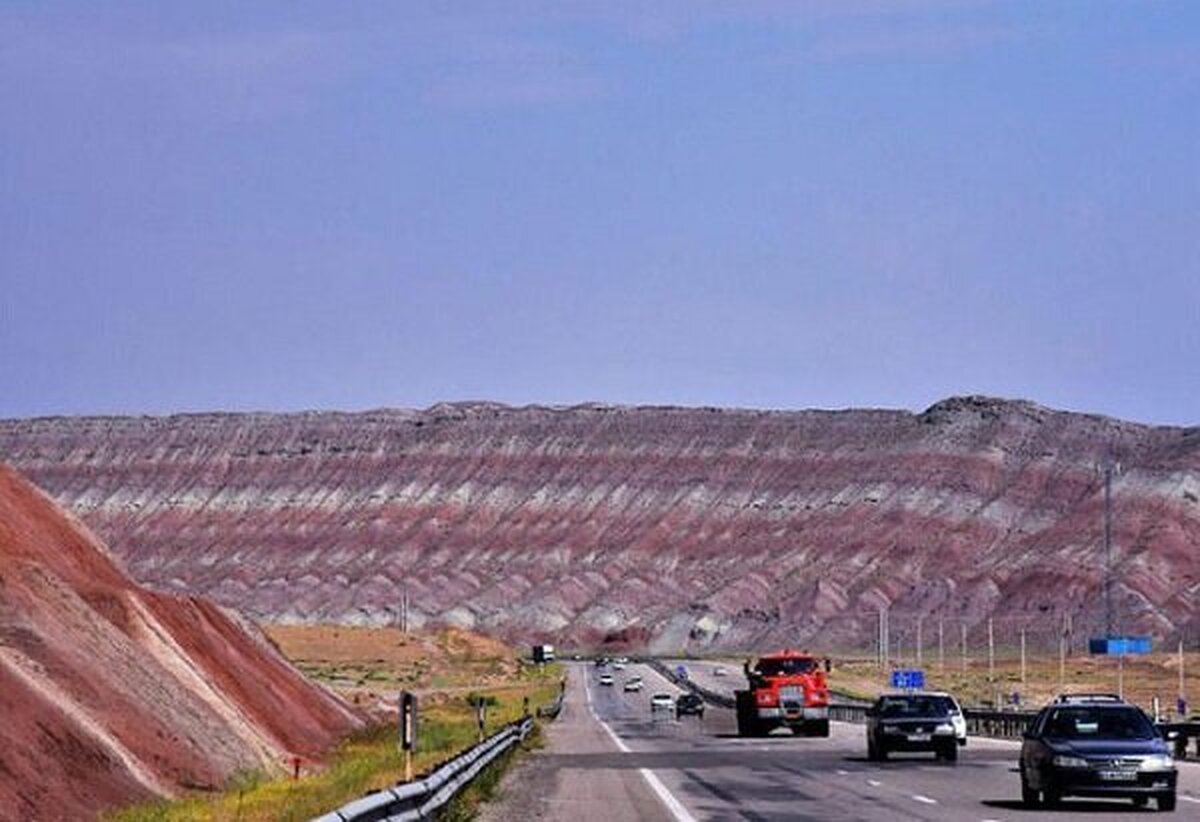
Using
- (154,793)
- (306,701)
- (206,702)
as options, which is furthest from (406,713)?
(306,701)

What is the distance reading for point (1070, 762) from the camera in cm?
3072

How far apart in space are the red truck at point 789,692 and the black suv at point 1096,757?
Answer: 3166 cm

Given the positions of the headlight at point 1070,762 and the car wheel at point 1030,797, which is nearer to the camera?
the headlight at point 1070,762

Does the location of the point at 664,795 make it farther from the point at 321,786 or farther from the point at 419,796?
the point at 419,796

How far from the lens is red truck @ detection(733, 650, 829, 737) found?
64312 millimetres

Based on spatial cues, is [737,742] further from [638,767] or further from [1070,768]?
[1070,768]

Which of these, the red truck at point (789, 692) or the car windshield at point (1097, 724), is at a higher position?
the red truck at point (789, 692)

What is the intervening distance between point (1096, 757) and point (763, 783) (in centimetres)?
898

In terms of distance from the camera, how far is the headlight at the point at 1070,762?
3070cm

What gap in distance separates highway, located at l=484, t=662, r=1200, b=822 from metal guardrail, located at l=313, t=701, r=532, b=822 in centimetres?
65

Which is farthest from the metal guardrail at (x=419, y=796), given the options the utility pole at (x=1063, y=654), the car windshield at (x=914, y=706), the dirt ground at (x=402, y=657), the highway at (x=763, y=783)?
the dirt ground at (x=402, y=657)

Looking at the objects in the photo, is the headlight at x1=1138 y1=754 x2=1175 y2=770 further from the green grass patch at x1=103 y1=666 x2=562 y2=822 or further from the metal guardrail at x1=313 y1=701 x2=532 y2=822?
the green grass patch at x1=103 y1=666 x2=562 y2=822

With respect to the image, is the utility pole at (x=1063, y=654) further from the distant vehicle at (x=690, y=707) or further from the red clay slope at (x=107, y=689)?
the red clay slope at (x=107, y=689)

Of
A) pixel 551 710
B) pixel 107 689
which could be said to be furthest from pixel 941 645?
pixel 107 689
